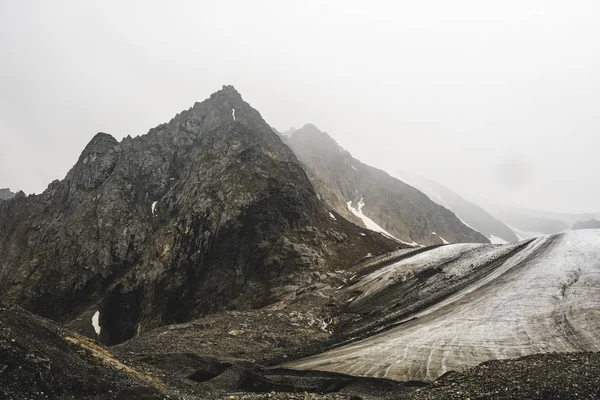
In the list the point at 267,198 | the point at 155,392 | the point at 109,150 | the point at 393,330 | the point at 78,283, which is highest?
the point at 109,150

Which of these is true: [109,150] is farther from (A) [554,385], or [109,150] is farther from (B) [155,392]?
(A) [554,385]

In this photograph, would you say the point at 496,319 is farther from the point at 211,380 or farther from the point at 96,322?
the point at 96,322

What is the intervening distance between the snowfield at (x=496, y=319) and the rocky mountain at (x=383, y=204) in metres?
86.0

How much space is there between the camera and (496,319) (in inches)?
1099

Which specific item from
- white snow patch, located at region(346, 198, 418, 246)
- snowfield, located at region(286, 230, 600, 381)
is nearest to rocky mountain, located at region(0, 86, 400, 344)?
snowfield, located at region(286, 230, 600, 381)

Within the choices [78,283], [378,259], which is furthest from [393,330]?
[78,283]

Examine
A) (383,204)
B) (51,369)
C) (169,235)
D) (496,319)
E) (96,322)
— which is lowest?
(496,319)

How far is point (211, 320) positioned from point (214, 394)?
24190mm

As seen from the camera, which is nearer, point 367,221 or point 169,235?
point 169,235

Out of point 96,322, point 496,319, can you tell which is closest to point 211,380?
point 496,319

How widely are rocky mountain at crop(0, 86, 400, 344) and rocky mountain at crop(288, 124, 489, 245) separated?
156 ft

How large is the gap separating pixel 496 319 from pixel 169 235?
64802mm

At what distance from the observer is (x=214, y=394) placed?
17.8m

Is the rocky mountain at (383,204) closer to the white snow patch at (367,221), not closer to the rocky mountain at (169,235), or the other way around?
the white snow patch at (367,221)
